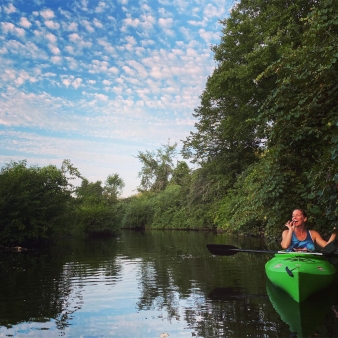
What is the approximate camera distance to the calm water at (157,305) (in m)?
4.99

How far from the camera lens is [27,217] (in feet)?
68.4

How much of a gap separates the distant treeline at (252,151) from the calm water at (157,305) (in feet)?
6.16

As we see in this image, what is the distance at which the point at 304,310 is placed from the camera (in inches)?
231

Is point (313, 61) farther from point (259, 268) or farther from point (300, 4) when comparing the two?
point (300, 4)

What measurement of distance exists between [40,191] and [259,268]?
16084mm

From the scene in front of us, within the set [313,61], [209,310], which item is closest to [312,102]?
[313,61]

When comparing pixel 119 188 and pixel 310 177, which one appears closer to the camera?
pixel 310 177

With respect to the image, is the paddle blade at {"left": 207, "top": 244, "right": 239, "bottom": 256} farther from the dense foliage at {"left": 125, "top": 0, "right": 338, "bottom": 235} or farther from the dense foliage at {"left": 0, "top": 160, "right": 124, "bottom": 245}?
the dense foliage at {"left": 0, "top": 160, "right": 124, "bottom": 245}

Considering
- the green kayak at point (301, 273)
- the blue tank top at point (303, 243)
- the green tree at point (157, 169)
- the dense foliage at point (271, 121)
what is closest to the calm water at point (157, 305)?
the green kayak at point (301, 273)

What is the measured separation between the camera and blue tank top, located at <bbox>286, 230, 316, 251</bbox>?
7.29 meters

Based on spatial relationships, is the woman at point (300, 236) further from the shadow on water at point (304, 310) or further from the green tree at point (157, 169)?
the green tree at point (157, 169)

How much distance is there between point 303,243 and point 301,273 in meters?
1.40

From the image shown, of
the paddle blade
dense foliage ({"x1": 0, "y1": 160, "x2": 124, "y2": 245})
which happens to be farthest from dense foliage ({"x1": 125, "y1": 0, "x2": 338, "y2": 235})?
dense foliage ({"x1": 0, "y1": 160, "x2": 124, "y2": 245})

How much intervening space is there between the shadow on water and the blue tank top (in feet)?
2.86
